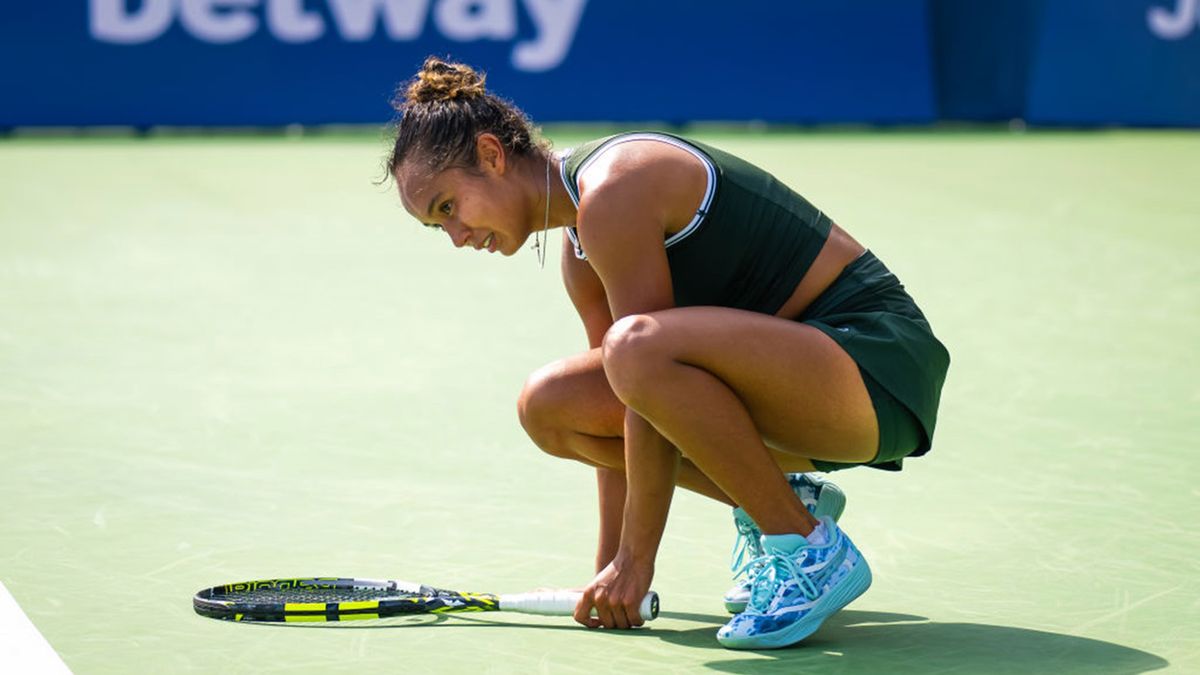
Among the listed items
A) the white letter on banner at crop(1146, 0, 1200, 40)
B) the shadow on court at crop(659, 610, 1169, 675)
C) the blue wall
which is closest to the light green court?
the shadow on court at crop(659, 610, 1169, 675)

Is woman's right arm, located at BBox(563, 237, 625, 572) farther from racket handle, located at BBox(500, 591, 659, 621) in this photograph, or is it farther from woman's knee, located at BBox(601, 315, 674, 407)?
woman's knee, located at BBox(601, 315, 674, 407)

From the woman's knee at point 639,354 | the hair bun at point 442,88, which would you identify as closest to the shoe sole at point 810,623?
the woman's knee at point 639,354

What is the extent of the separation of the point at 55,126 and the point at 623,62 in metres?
3.87

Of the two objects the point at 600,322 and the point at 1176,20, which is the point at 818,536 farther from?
the point at 1176,20

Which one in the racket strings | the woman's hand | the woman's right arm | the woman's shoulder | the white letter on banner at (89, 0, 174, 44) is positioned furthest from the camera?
the white letter on banner at (89, 0, 174, 44)

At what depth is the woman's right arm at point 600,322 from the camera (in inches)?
149

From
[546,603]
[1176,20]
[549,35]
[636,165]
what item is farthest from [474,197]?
[1176,20]

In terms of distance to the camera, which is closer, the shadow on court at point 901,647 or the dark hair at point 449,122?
the shadow on court at point 901,647

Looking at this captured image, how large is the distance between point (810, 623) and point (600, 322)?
32.4 inches

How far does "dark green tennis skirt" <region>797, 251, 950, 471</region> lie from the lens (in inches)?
141

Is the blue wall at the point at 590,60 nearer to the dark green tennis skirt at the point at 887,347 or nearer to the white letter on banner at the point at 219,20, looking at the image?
the white letter on banner at the point at 219,20

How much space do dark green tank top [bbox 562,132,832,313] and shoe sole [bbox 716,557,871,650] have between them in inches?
22.8

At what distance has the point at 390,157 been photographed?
3.67 meters

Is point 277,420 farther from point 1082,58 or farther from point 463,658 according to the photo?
point 1082,58
